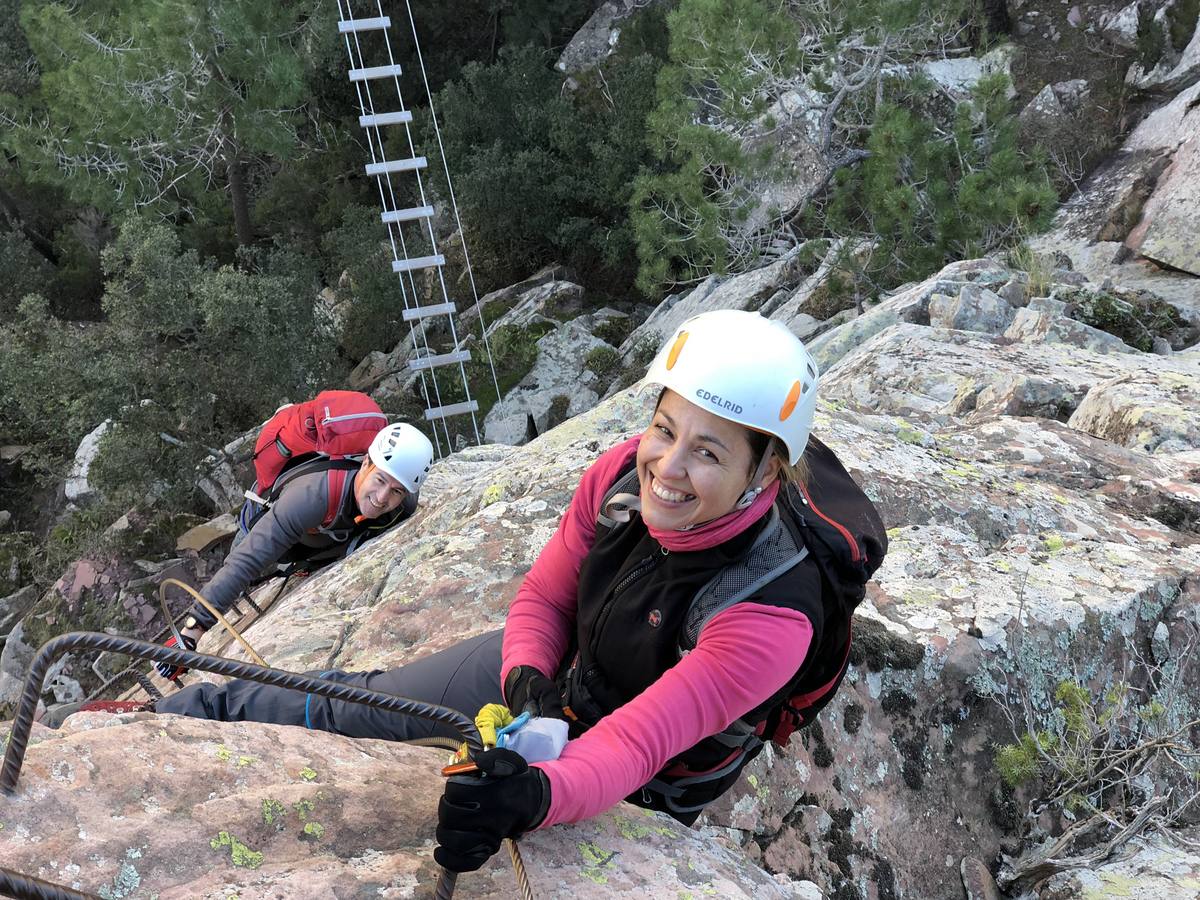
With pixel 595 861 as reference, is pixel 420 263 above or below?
below

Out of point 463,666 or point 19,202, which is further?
point 19,202

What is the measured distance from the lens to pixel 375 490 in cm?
554

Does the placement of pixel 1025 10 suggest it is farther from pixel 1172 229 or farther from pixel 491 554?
pixel 491 554

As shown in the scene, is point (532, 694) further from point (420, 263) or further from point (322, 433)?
point (420, 263)

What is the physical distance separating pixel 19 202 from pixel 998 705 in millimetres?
30703

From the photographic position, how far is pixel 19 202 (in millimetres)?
26953

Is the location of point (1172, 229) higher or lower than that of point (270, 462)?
lower

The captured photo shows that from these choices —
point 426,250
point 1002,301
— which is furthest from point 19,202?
point 1002,301

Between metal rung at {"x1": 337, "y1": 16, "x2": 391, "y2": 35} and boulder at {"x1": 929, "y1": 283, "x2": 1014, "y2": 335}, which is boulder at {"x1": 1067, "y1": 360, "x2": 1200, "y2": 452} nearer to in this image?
boulder at {"x1": 929, "y1": 283, "x2": 1014, "y2": 335}

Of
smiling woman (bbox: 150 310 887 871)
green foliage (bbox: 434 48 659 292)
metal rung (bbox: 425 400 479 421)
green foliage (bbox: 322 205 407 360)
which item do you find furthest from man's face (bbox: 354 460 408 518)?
green foliage (bbox: 322 205 407 360)

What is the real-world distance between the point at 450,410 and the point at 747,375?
1639 centimetres

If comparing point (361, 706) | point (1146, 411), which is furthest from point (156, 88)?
point (361, 706)

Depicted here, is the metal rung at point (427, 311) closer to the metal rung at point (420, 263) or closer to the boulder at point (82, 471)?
the metal rung at point (420, 263)

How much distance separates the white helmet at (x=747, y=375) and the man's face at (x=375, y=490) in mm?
3271
